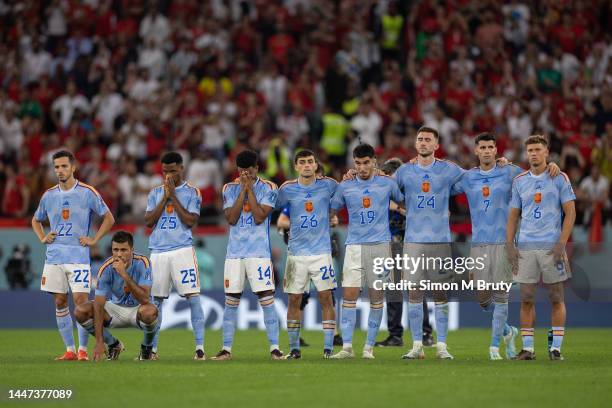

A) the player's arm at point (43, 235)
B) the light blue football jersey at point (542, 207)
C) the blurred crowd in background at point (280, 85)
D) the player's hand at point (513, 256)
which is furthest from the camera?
the blurred crowd in background at point (280, 85)

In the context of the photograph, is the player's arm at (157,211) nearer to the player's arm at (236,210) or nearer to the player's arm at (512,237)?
the player's arm at (236,210)

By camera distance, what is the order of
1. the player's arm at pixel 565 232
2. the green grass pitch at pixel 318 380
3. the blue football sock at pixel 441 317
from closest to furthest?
the green grass pitch at pixel 318 380 < the player's arm at pixel 565 232 < the blue football sock at pixel 441 317

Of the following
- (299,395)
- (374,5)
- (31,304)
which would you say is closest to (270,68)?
(374,5)

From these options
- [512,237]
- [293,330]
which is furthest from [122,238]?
[512,237]

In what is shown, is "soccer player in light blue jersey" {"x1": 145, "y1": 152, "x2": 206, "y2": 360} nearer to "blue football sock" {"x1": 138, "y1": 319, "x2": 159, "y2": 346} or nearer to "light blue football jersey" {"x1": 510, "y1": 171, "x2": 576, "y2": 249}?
"blue football sock" {"x1": 138, "y1": 319, "x2": 159, "y2": 346}

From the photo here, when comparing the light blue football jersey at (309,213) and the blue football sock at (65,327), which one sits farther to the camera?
the blue football sock at (65,327)

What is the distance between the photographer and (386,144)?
24.7 metres

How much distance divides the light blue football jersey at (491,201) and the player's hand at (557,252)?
2.40 feet

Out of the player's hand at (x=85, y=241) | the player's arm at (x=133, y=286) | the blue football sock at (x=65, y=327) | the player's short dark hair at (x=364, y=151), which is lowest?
the blue football sock at (x=65, y=327)

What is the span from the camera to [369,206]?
14.7 metres

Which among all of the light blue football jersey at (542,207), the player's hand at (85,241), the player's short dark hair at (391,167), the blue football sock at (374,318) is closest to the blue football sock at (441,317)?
the blue football sock at (374,318)

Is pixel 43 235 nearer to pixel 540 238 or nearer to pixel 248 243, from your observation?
pixel 248 243

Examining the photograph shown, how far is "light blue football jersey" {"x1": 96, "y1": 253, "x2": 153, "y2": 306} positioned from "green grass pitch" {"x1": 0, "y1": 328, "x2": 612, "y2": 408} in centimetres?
77

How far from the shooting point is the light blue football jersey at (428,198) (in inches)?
573
